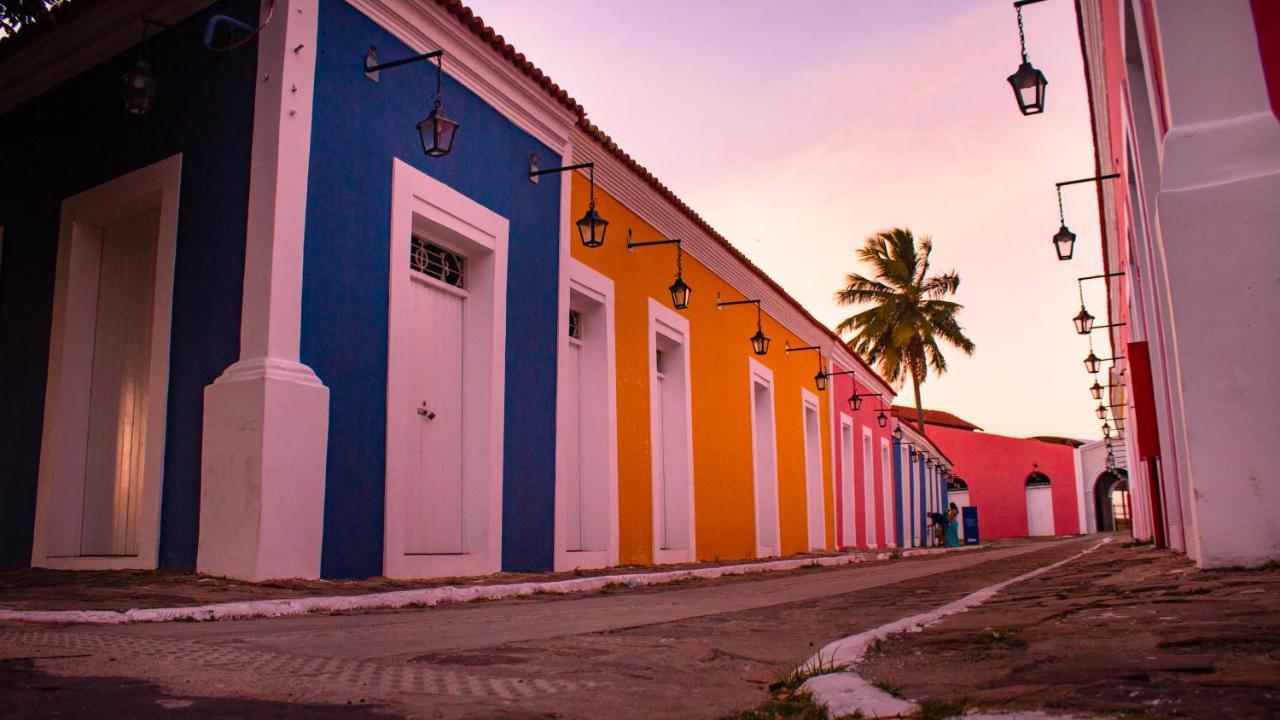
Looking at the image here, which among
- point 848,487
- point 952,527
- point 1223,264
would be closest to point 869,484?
point 848,487

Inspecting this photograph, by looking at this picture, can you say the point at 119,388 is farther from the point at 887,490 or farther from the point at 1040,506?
the point at 1040,506

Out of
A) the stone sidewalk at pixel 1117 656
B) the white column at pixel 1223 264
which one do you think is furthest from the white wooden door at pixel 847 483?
the stone sidewalk at pixel 1117 656

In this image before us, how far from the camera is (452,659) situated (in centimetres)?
317

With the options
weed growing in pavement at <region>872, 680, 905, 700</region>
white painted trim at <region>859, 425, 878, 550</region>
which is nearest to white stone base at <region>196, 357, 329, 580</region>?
weed growing in pavement at <region>872, 680, 905, 700</region>

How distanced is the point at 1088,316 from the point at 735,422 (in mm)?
6313

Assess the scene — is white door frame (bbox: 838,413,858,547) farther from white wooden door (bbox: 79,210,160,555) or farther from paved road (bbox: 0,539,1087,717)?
paved road (bbox: 0,539,1087,717)

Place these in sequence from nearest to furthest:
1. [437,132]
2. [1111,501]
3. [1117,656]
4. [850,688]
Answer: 1. [850,688]
2. [1117,656]
3. [437,132]
4. [1111,501]

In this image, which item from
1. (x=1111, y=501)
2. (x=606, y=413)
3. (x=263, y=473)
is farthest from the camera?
(x=1111, y=501)

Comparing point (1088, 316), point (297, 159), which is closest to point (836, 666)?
point (297, 159)

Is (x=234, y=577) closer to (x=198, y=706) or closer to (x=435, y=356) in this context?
(x=435, y=356)

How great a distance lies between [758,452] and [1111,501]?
4193cm

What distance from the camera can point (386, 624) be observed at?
14.8 ft

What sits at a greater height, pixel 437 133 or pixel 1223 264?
pixel 437 133

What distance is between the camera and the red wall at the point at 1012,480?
4600 centimetres
